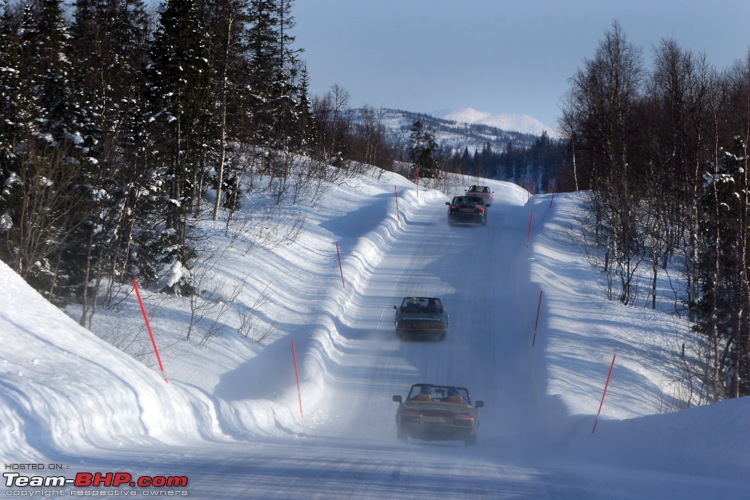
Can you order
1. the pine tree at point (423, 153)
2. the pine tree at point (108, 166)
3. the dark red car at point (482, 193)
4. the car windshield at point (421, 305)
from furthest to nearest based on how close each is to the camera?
the pine tree at point (423, 153)
the dark red car at point (482, 193)
the car windshield at point (421, 305)
the pine tree at point (108, 166)

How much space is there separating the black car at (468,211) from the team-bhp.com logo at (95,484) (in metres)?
35.0

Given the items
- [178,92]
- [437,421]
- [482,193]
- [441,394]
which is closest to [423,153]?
[482,193]

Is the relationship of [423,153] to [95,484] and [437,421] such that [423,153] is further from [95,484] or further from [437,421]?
[95,484]

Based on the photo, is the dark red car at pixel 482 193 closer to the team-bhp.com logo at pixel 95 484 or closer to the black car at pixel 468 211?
the black car at pixel 468 211

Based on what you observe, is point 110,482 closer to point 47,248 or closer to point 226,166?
point 47,248

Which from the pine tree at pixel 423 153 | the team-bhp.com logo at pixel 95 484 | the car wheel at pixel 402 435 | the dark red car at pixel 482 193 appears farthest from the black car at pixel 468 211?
the pine tree at pixel 423 153

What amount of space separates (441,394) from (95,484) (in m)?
9.14

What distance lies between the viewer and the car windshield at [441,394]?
14428 millimetres

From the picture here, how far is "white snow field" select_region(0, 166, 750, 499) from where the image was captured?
7980 millimetres

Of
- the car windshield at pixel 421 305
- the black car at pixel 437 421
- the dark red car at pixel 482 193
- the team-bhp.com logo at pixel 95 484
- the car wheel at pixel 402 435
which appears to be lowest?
the car wheel at pixel 402 435

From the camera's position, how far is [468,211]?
A: 136ft

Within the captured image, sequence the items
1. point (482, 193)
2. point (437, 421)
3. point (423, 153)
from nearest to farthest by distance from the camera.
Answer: point (437, 421), point (482, 193), point (423, 153)

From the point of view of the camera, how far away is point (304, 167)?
50031 mm

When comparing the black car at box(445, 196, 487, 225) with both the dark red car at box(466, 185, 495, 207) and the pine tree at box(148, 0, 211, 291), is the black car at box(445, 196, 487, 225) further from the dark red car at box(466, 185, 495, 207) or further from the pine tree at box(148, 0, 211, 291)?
the pine tree at box(148, 0, 211, 291)
